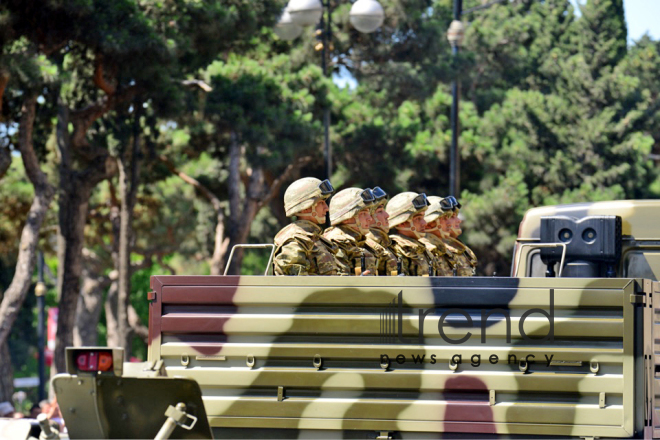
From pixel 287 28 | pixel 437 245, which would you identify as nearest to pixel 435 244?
pixel 437 245

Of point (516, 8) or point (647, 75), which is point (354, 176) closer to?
point (647, 75)

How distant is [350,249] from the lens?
8.20 m

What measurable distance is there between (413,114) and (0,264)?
45.4ft

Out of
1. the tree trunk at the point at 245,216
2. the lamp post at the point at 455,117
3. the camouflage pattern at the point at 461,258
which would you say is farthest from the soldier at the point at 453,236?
the tree trunk at the point at 245,216

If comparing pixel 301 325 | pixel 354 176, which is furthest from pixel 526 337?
pixel 354 176

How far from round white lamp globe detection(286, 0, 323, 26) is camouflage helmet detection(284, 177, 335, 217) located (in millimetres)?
8976

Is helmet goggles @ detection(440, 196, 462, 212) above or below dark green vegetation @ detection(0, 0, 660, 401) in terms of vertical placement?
below

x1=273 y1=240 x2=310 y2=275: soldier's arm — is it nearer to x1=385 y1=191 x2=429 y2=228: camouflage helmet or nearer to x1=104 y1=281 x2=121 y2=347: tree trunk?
x1=385 y1=191 x2=429 y2=228: camouflage helmet

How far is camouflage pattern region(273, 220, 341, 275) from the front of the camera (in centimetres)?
736

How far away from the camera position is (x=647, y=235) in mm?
8602

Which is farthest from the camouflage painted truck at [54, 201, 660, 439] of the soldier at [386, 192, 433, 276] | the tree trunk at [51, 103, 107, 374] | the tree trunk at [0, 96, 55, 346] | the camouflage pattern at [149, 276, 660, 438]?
the tree trunk at [51, 103, 107, 374]

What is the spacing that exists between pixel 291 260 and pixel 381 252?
1390 mm

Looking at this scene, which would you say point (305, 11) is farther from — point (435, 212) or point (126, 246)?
point (126, 246)

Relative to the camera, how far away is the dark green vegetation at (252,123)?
745 inches
